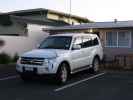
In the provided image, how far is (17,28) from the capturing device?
25.6 meters

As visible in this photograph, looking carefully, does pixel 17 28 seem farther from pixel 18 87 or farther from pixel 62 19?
pixel 18 87

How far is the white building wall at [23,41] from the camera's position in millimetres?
20625

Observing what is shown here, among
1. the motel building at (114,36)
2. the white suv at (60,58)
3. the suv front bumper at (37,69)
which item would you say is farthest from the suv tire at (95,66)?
the motel building at (114,36)

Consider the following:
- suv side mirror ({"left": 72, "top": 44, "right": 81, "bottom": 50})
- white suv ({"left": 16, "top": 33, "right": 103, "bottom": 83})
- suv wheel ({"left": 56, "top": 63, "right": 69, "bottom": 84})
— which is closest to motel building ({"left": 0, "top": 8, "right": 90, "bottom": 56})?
white suv ({"left": 16, "top": 33, "right": 103, "bottom": 83})

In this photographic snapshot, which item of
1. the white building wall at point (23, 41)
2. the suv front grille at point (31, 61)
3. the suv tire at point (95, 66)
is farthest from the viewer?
the white building wall at point (23, 41)

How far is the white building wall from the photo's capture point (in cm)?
2062

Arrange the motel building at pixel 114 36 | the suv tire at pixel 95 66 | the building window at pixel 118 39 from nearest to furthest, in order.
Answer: the suv tire at pixel 95 66 < the motel building at pixel 114 36 < the building window at pixel 118 39

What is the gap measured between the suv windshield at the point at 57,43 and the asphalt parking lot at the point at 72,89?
1.42m

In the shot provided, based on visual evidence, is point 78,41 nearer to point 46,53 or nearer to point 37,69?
point 46,53

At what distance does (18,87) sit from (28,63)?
0.96m

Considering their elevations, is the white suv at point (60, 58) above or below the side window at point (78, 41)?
below

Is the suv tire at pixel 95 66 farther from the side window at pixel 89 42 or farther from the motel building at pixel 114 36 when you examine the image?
the motel building at pixel 114 36

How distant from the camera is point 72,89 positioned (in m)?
9.84

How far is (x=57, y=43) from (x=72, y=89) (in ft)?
8.51
